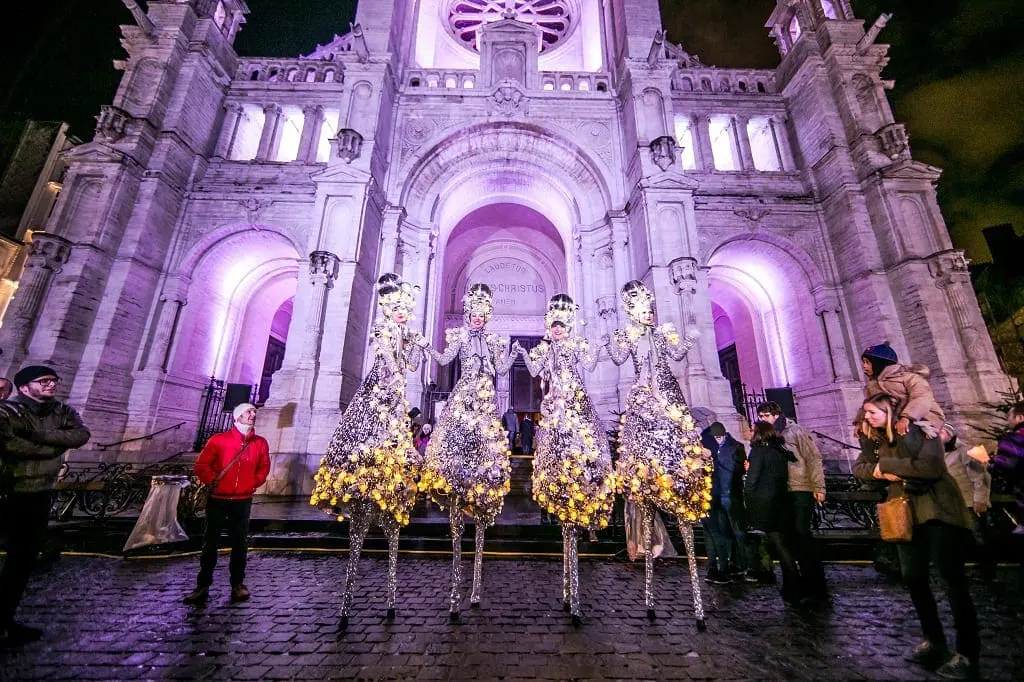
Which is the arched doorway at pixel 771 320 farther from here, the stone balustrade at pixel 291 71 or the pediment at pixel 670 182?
the stone balustrade at pixel 291 71

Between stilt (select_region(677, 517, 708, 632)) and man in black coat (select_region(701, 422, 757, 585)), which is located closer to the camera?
stilt (select_region(677, 517, 708, 632))

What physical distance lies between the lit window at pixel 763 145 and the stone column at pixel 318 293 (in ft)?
51.6

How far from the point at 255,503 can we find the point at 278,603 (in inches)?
189

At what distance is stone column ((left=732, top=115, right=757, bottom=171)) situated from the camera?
14398mm

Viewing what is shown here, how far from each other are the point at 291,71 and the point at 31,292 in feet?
38.5

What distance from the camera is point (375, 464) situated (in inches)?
127

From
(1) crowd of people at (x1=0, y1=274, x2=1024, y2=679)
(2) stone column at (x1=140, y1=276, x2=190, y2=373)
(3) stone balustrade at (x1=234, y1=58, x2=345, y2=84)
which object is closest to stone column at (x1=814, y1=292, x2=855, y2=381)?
(1) crowd of people at (x1=0, y1=274, x2=1024, y2=679)

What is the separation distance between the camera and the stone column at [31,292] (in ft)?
31.2

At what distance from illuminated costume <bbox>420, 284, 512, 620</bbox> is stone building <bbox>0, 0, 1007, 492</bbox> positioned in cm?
693

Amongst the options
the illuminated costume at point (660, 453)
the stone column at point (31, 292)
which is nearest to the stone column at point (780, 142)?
the illuminated costume at point (660, 453)

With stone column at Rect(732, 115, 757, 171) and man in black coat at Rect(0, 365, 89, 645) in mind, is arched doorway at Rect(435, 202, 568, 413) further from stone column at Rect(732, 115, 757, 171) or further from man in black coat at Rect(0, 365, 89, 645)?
man in black coat at Rect(0, 365, 89, 645)

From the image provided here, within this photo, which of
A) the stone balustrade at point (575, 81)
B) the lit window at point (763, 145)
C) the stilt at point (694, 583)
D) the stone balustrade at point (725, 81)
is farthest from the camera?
the stone balustrade at point (725, 81)

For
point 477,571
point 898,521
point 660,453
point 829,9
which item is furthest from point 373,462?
point 829,9

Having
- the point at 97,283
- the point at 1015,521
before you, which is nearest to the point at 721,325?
the point at 1015,521
